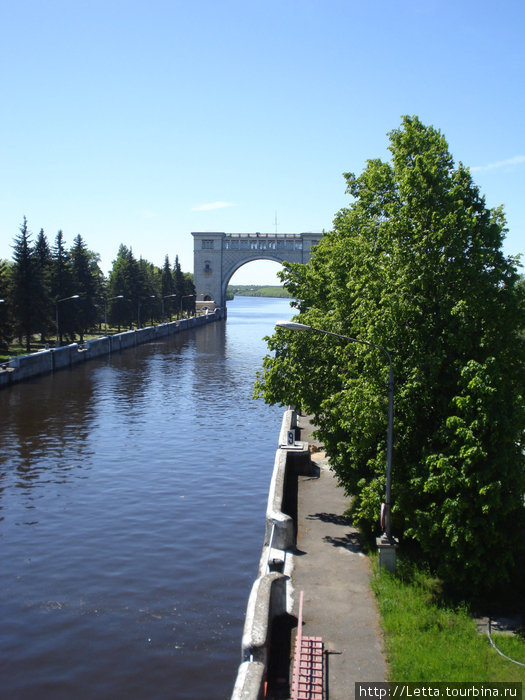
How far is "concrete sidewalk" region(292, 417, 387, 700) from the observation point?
12.4 metres

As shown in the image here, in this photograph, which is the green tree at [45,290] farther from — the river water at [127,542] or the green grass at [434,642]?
the green grass at [434,642]

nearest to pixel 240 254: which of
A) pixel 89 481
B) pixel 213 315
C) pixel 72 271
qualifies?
pixel 213 315

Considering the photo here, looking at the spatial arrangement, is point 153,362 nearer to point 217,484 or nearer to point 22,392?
point 22,392

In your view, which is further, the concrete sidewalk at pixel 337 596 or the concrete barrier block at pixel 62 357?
the concrete barrier block at pixel 62 357

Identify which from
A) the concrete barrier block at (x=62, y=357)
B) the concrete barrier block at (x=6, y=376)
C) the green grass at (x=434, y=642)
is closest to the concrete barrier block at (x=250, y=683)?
the green grass at (x=434, y=642)

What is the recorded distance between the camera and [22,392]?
4947cm

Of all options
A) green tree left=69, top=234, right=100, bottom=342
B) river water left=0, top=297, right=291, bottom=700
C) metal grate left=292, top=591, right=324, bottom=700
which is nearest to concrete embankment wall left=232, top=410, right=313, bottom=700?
metal grate left=292, top=591, right=324, bottom=700

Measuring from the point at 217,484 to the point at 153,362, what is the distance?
144 feet

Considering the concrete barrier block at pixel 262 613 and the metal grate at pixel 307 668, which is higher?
the concrete barrier block at pixel 262 613

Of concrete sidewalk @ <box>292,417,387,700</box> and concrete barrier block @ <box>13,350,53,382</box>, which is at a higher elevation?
concrete barrier block @ <box>13,350,53,382</box>

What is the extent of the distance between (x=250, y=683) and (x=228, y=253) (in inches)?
5273

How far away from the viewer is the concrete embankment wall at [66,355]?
2074 inches

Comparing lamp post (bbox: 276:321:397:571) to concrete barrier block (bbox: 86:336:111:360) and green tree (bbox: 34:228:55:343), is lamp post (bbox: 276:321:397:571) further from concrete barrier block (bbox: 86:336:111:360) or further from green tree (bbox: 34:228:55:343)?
concrete barrier block (bbox: 86:336:111:360)

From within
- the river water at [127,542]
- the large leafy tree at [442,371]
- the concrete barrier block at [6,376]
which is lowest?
the river water at [127,542]
